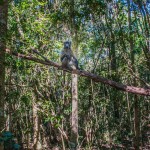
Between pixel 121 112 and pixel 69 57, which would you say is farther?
pixel 121 112

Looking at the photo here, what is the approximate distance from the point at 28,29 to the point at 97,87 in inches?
264

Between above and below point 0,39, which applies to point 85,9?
above

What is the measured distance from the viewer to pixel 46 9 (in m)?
11.7

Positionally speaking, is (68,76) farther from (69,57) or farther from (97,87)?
(69,57)

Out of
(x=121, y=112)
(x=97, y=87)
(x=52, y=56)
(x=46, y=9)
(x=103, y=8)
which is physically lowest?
(x=121, y=112)

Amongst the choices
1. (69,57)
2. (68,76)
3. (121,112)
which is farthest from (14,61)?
(121,112)

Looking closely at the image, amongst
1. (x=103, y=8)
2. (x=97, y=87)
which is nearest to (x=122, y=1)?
(x=103, y=8)

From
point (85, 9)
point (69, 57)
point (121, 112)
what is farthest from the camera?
point (121, 112)

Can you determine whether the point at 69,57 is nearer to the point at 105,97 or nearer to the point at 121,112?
the point at 105,97

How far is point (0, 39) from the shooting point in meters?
5.38

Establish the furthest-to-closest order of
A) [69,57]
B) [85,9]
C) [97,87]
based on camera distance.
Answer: [97,87] → [69,57] → [85,9]

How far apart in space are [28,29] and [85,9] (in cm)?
186

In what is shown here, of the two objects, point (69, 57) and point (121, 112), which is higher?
point (69, 57)

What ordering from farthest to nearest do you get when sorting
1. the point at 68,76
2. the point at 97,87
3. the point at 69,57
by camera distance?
the point at 97,87
the point at 68,76
the point at 69,57
